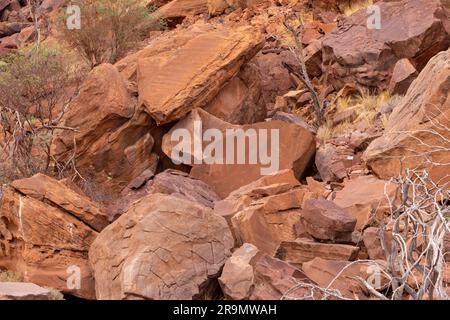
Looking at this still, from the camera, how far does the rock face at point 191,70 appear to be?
33.2 ft

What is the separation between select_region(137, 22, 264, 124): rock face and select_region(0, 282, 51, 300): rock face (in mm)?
4372

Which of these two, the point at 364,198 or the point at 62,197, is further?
the point at 62,197

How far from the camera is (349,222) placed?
23.1 ft

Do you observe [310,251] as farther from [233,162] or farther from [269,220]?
[233,162]

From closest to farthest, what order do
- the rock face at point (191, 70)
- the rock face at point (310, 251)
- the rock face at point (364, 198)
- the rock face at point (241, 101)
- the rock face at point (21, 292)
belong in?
the rock face at point (21, 292) → the rock face at point (310, 251) → the rock face at point (364, 198) → the rock face at point (191, 70) → the rock face at point (241, 101)

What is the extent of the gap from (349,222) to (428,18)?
210 inches

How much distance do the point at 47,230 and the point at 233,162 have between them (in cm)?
274

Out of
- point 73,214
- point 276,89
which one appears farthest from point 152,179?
point 276,89

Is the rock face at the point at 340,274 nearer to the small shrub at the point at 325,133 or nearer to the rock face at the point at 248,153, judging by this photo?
the rock face at the point at 248,153

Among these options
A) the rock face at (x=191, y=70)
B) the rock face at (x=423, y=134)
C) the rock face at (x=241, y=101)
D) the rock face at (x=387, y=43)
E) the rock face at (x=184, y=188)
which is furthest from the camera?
the rock face at (x=387, y=43)

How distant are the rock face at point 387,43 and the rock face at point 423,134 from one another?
249cm

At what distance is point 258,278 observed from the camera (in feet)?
20.9

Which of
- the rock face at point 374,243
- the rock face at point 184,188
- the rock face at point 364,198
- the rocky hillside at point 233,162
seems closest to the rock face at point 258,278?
the rocky hillside at point 233,162

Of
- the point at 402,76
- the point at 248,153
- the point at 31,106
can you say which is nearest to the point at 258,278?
the point at 248,153
